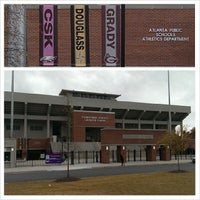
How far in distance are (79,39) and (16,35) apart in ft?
8.63

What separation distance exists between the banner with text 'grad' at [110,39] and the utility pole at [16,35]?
11.1 feet

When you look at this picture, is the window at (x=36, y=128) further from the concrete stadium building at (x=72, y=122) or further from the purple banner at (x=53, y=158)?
the purple banner at (x=53, y=158)

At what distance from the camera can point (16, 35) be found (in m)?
15.4

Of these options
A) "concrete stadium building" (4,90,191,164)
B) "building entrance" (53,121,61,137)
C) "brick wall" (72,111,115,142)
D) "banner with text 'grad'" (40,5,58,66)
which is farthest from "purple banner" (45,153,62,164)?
"building entrance" (53,121,61,137)

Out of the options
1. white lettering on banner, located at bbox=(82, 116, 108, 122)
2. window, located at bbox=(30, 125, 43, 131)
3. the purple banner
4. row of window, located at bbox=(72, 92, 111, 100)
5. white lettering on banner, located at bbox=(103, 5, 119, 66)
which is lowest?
the purple banner

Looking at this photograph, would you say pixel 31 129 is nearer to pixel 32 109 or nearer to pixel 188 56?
pixel 32 109

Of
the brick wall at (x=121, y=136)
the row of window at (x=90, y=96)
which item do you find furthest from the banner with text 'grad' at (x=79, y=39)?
the row of window at (x=90, y=96)

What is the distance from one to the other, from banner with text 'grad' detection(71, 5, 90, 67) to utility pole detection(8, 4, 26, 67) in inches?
82.8

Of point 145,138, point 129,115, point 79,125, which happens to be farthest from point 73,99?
point 145,138

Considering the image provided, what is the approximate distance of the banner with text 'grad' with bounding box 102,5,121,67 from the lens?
50.2ft

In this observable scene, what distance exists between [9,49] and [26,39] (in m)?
0.83

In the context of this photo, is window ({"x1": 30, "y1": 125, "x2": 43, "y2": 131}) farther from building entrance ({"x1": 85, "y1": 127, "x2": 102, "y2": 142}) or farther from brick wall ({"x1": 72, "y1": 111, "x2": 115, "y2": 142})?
brick wall ({"x1": 72, "y1": 111, "x2": 115, "y2": 142})

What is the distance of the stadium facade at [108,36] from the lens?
50.1 feet

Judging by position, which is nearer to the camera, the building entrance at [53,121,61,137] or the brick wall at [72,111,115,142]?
the brick wall at [72,111,115,142]
